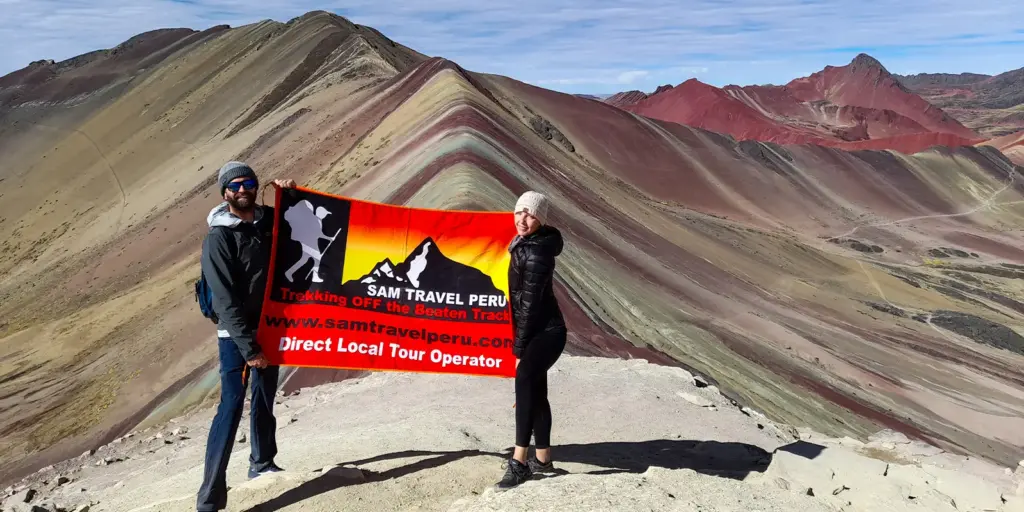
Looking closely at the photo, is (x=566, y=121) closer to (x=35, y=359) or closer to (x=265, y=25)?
(x=265, y=25)

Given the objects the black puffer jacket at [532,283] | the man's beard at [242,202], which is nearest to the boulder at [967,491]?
the black puffer jacket at [532,283]

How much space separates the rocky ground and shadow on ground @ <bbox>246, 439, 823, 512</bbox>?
13mm

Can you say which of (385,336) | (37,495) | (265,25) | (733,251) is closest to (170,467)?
(37,495)

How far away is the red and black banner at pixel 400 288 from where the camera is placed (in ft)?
14.0

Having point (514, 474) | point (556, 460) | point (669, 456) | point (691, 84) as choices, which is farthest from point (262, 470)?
point (691, 84)

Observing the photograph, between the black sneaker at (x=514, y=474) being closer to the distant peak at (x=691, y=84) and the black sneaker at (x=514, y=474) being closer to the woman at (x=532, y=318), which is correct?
the woman at (x=532, y=318)

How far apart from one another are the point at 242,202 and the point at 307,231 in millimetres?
691

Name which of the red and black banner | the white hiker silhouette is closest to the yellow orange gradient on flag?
the red and black banner

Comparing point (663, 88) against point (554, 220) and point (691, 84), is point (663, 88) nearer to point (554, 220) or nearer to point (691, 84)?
point (691, 84)

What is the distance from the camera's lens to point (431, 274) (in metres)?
4.51

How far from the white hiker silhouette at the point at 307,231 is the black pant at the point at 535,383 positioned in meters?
1.36

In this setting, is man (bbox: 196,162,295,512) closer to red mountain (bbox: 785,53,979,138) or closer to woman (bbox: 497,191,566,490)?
woman (bbox: 497,191,566,490)

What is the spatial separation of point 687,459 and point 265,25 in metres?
45.4

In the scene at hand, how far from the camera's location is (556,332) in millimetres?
3697
